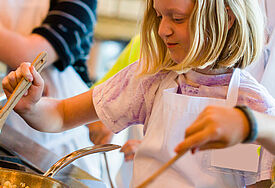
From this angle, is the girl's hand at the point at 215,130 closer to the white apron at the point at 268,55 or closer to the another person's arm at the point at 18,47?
the white apron at the point at 268,55

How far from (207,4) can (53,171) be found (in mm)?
298

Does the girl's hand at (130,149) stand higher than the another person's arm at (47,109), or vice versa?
the another person's arm at (47,109)

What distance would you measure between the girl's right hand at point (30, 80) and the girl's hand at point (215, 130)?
0.32 metres

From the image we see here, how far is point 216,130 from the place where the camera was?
1.30ft

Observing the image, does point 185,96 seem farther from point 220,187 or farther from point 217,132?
point 217,132

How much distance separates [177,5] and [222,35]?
8cm

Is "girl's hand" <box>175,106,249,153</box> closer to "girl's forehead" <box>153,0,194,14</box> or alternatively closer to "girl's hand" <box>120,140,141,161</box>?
"girl's forehead" <box>153,0,194,14</box>

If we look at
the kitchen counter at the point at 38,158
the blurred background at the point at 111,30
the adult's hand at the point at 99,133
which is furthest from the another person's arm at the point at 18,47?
the blurred background at the point at 111,30

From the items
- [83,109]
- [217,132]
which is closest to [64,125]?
[83,109]

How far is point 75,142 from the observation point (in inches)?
39.5

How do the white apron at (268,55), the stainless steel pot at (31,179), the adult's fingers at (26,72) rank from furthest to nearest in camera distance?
the white apron at (268,55)
the adult's fingers at (26,72)
the stainless steel pot at (31,179)

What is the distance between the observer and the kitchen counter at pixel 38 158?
2.06 ft

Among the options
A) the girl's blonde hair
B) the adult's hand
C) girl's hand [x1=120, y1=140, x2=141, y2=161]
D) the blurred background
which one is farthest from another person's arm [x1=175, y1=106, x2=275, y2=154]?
the blurred background

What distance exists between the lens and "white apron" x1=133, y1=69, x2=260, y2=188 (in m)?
0.65
